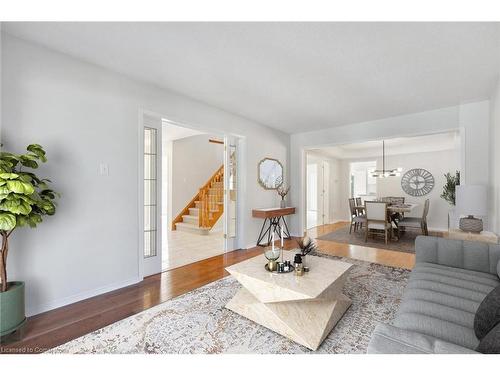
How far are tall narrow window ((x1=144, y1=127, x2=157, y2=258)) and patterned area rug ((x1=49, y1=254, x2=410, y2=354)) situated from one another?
1014 mm

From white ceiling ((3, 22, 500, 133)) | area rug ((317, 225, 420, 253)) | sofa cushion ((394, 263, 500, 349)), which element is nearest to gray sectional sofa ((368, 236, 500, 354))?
sofa cushion ((394, 263, 500, 349))

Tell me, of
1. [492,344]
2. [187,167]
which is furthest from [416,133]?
[187,167]

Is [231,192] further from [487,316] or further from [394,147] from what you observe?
[394,147]

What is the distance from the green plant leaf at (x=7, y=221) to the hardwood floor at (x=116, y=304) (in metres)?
0.87

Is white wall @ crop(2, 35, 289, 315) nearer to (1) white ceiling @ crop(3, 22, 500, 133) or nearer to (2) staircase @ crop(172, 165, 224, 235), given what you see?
(1) white ceiling @ crop(3, 22, 500, 133)

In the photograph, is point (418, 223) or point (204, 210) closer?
point (418, 223)

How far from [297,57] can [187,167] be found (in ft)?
16.9

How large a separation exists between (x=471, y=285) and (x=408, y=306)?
0.69 m

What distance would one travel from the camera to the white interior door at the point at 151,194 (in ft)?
9.89

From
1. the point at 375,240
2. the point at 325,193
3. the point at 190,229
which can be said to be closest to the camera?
the point at 375,240

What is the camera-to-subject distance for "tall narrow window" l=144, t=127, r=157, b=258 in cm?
306

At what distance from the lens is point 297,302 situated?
1822 millimetres

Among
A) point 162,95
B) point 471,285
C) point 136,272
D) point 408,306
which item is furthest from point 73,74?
point 471,285

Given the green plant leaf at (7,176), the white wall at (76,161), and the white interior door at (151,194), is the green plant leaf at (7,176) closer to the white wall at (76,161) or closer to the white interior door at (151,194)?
the white wall at (76,161)
